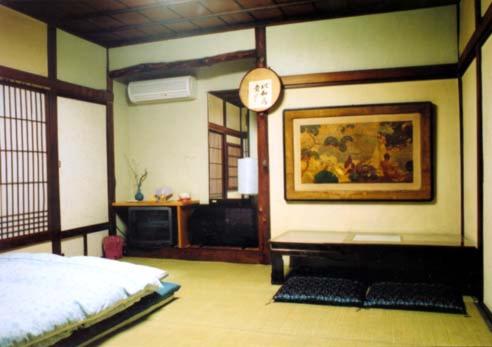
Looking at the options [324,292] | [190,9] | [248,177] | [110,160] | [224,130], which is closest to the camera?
[324,292]

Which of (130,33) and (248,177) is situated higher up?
(130,33)

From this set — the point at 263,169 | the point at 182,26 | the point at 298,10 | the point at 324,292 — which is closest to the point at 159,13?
the point at 182,26

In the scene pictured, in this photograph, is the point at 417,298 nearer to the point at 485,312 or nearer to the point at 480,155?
the point at 485,312

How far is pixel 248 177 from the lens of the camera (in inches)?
200

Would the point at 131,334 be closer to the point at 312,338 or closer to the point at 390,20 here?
the point at 312,338

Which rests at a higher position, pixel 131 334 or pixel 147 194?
pixel 147 194

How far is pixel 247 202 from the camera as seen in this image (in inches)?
204

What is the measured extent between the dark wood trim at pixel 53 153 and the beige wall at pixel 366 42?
240 cm

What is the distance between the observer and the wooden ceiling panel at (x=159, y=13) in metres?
4.45

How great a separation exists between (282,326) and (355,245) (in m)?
1.14

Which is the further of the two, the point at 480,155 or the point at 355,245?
the point at 355,245

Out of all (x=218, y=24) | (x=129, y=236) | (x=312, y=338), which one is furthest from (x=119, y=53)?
(x=312, y=338)

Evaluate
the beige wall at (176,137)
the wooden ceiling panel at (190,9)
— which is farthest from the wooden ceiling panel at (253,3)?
the beige wall at (176,137)

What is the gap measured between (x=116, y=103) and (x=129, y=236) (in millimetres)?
1781
